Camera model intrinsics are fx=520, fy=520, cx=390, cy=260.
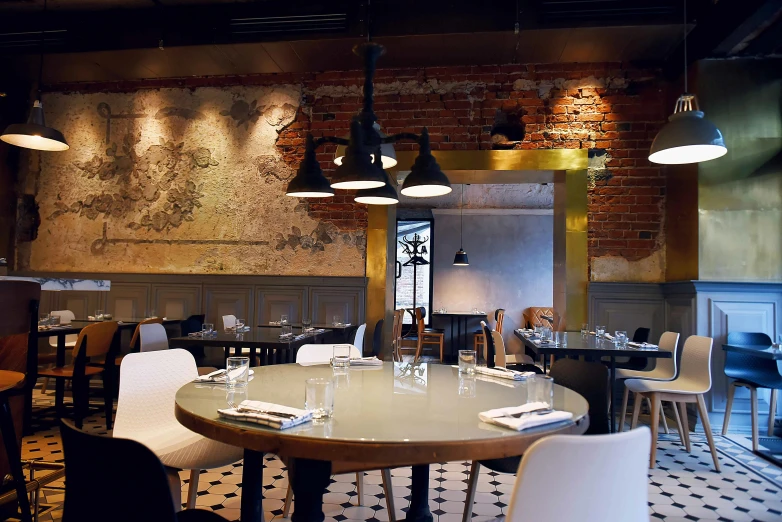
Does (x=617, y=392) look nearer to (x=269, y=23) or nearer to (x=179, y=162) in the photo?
(x=269, y=23)

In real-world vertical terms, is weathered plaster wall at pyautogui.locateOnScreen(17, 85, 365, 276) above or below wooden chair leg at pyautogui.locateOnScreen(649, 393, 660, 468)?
above

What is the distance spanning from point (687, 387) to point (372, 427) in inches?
120

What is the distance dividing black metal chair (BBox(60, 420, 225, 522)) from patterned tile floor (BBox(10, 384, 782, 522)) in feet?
5.29

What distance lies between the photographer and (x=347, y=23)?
16.3ft

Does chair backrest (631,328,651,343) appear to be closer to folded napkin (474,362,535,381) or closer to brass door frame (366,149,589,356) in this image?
brass door frame (366,149,589,356)

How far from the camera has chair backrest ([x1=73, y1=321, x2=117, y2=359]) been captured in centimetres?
393

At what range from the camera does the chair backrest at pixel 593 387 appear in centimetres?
220

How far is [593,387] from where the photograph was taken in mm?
2234

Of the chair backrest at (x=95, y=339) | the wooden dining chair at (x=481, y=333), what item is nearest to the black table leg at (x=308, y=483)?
the chair backrest at (x=95, y=339)

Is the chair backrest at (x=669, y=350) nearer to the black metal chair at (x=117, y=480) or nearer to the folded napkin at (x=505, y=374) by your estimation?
the folded napkin at (x=505, y=374)

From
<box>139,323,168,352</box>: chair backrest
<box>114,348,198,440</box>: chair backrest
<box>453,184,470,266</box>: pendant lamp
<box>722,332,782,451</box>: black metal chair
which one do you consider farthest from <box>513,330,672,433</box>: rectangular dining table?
<box>453,184,470,266</box>: pendant lamp

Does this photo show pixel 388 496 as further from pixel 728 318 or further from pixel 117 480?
pixel 728 318

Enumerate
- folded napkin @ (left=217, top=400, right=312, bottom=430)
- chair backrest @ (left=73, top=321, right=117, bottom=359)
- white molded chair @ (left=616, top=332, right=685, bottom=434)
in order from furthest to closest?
white molded chair @ (left=616, top=332, right=685, bottom=434), chair backrest @ (left=73, top=321, right=117, bottom=359), folded napkin @ (left=217, top=400, right=312, bottom=430)

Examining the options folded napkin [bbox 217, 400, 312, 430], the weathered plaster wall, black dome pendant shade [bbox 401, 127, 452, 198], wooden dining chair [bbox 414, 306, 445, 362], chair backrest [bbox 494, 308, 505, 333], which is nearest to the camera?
folded napkin [bbox 217, 400, 312, 430]
